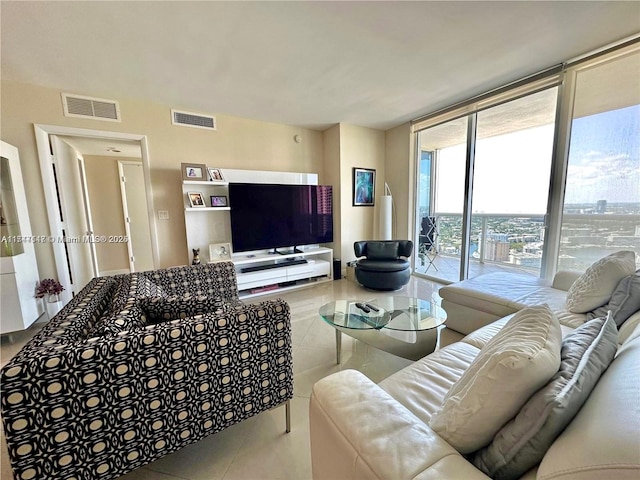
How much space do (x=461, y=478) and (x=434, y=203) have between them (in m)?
4.07

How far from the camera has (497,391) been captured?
2.14ft

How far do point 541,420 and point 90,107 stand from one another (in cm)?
416

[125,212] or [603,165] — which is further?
[125,212]

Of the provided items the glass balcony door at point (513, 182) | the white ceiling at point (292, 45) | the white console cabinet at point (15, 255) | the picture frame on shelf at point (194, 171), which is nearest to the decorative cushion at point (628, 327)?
the glass balcony door at point (513, 182)

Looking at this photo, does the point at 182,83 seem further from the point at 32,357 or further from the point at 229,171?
the point at 32,357

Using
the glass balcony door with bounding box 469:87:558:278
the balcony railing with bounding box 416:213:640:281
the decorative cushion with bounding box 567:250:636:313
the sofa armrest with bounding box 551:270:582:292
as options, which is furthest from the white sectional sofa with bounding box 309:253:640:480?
the glass balcony door with bounding box 469:87:558:278

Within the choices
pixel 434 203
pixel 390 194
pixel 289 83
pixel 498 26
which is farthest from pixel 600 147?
pixel 289 83

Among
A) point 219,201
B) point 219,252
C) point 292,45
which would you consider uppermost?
point 292,45

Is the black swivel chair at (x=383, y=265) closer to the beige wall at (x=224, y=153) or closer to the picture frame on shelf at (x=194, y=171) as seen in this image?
the beige wall at (x=224, y=153)

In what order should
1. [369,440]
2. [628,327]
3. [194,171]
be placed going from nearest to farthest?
1. [369,440]
2. [628,327]
3. [194,171]

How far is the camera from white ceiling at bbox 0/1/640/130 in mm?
1743

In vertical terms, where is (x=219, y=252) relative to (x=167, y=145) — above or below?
below

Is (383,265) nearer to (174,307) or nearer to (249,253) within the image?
(249,253)

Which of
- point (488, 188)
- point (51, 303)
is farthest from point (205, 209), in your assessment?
point (488, 188)
